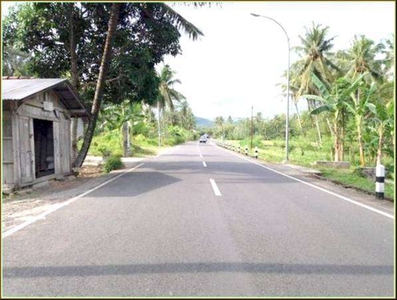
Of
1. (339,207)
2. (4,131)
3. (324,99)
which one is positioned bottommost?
(339,207)

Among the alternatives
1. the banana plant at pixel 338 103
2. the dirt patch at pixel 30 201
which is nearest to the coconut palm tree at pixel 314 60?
the banana plant at pixel 338 103

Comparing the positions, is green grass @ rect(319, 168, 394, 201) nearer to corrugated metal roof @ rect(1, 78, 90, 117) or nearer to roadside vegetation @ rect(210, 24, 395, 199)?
roadside vegetation @ rect(210, 24, 395, 199)

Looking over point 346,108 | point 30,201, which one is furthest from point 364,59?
point 30,201

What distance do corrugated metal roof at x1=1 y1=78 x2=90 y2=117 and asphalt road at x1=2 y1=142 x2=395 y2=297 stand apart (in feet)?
13.0

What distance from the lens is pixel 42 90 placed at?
1184 cm

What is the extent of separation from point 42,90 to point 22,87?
0.95 meters

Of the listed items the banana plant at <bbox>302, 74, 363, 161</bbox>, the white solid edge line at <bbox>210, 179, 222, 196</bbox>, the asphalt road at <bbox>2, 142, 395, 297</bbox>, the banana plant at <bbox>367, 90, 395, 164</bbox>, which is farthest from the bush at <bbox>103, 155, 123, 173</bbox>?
the banana plant at <bbox>367, 90, 395, 164</bbox>

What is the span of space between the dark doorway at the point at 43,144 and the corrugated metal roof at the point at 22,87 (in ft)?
10.4

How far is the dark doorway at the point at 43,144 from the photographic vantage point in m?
16.7

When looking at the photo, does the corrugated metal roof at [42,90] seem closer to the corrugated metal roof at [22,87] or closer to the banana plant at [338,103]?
the corrugated metal roof at [22,87]

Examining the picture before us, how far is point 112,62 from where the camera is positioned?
62.2ft

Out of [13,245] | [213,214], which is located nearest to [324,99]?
[213,214]

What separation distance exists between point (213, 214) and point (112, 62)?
522 inches

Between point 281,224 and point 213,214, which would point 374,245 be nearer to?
point 281,224
